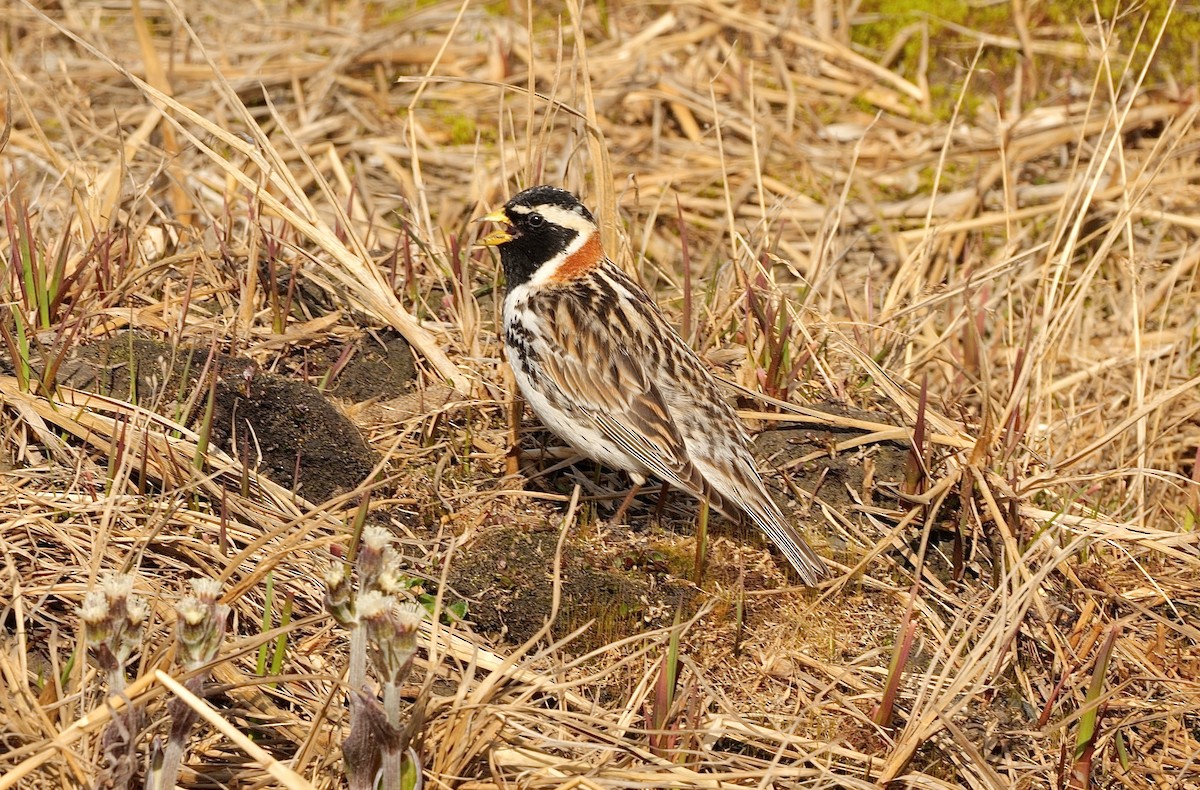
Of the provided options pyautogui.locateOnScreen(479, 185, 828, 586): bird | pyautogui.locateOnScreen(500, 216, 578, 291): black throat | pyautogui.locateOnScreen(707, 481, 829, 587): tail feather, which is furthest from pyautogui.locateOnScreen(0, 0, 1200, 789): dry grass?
pyautogui.locateOnScreen(500, 216, 578, 291): black throat

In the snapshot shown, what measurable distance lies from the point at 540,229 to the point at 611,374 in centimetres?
72

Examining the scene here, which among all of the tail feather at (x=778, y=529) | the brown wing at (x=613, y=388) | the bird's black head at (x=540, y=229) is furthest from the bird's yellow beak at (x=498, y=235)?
the tail feather at (x=778, y=529)

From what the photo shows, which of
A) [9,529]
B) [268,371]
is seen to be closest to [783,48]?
[268,371]

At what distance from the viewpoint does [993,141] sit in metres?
8.51

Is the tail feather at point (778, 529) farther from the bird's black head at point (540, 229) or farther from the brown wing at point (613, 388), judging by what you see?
the bird's black head at point (540, 229)

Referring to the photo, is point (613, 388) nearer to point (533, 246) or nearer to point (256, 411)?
point (533, 246)

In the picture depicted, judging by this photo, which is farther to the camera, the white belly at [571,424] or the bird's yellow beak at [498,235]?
the bird's yellow beak at [498,235]

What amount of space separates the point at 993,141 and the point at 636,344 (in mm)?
4311

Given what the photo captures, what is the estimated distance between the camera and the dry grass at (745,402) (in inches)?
156

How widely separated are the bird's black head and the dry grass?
35 cm

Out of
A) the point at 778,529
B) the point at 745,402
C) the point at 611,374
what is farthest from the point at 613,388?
the point at 778,529

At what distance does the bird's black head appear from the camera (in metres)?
5.39

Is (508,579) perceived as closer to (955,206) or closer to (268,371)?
(268,371)

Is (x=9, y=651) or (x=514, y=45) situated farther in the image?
(x=514, y=45)
